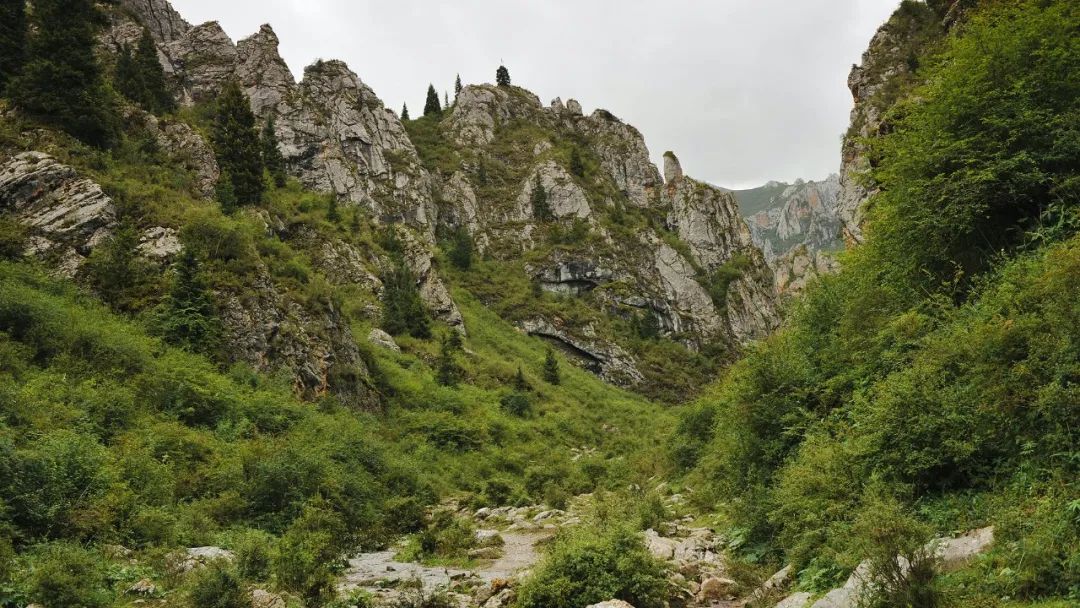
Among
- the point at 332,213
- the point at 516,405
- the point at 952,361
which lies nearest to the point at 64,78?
the point at 332,213

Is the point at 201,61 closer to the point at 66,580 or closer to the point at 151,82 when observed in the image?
the point at 151,82

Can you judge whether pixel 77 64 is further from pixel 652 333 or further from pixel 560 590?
pixel 652 333

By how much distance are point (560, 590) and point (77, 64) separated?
3320 centimetres

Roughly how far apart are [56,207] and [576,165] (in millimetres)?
80886

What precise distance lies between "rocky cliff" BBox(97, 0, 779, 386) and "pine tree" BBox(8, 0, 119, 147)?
77.6ft

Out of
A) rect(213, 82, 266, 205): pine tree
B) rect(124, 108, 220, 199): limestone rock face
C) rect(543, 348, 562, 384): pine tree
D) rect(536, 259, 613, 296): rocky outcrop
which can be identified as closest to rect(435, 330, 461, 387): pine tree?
rect(543, 348, 562, 384): pine tree

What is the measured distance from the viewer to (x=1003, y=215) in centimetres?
1380

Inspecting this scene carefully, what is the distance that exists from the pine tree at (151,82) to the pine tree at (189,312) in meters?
20.2

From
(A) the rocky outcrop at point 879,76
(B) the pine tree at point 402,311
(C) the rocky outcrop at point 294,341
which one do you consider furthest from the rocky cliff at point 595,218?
(C) the rocky outcrop at point 294,341

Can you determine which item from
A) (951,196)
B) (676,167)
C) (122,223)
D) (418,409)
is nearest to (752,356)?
(951,196)

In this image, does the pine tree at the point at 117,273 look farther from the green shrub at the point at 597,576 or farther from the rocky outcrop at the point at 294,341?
the green shrub at the point at 597,576

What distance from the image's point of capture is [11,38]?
28.1 m

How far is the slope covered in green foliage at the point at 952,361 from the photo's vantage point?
734 cm

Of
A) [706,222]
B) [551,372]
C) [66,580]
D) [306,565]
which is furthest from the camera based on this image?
[706,222]
